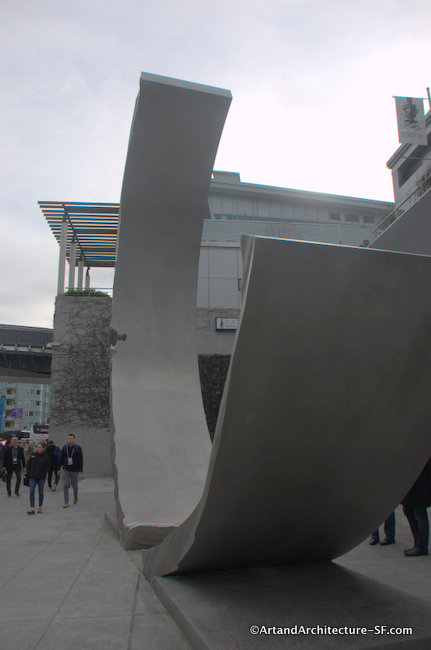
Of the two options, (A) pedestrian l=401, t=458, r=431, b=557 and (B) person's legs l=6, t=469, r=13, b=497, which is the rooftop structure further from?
(B) person's legs l=6, t=469, r=13, b=497

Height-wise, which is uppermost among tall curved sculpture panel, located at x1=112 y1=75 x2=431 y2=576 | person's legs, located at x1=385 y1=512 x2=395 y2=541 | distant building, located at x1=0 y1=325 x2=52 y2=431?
distant building, located at x1=0 y1=325 x2=52 y2=431

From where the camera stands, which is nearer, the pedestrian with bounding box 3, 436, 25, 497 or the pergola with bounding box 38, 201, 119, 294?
the pedestrian with bounding box 3, 436, 25, 497

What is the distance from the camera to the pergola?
18.0 meters

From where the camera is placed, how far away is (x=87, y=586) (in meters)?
4.04

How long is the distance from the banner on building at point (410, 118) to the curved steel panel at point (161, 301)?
15938 millimetres

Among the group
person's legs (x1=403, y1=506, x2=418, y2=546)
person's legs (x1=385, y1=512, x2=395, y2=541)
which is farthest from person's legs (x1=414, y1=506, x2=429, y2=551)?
person's legs (x1=385, y1=512, x2=395, y2=541)

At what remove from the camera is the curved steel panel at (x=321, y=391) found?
2463 millimetres

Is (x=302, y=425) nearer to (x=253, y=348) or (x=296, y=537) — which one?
(x=253, y=348)

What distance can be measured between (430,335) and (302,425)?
2.73 feet

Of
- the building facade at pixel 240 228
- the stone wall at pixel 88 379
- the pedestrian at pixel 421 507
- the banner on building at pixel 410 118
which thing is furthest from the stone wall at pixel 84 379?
the banner on building at pixel 410 118

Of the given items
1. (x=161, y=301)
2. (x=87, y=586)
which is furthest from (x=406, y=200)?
(x=87, y=586)

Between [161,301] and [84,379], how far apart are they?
930 centimetres

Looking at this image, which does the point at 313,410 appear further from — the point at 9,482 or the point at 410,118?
the point at 410,118

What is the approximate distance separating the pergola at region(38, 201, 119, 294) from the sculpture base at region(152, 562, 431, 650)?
15.5 m
